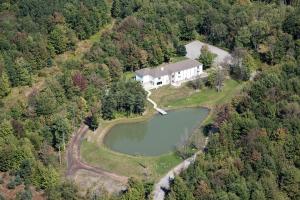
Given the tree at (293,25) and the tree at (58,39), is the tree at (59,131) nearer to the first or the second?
the tree at (58,39)

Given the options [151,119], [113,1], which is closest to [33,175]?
[151,119]

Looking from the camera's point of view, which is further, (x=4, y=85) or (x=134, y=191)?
(x=4, y=85)

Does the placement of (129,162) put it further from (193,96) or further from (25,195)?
(193,96)

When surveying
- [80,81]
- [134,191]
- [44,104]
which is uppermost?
[80,81]

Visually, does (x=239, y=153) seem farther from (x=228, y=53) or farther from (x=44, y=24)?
(x=44, y=24)

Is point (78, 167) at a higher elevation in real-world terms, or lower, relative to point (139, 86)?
lower

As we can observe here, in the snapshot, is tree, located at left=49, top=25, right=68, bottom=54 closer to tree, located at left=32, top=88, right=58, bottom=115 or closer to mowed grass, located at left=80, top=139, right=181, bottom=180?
tree, located at left=32, top=88, right=58, bottom=115

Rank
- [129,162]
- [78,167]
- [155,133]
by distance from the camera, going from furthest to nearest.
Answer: [155,133]
[129,162]
[78,167]

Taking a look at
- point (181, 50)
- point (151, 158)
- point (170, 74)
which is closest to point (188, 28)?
point (181, 50)

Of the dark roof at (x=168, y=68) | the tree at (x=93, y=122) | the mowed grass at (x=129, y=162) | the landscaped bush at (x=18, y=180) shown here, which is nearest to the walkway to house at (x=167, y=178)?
the mowed grass at (x=129, y=162)
